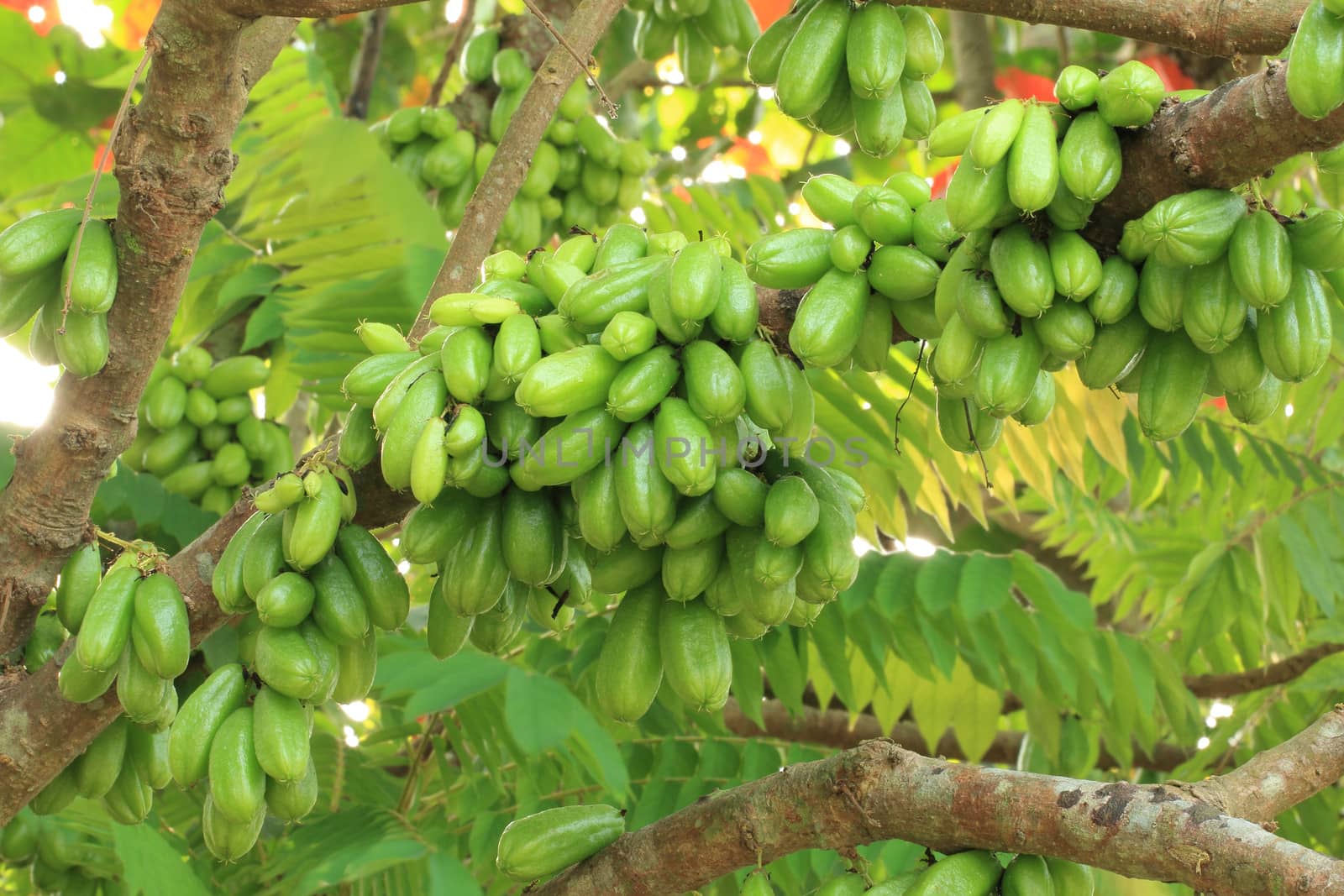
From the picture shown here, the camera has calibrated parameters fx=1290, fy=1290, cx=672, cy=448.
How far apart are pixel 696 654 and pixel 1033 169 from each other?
80 centimetres

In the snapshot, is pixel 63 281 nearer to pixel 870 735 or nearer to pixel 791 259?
pixel 791 259

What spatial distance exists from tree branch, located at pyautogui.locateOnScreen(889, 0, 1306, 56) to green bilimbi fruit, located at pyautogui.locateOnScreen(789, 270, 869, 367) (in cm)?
44

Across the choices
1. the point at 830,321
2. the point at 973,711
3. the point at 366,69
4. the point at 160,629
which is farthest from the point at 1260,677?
the point at 366,69

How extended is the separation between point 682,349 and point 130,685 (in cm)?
96

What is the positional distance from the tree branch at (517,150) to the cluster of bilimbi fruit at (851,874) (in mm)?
1147

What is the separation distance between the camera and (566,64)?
9.19ft

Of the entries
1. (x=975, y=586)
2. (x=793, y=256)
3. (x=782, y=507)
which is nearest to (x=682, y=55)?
(x=975, y=586)

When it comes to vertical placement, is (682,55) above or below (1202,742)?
above

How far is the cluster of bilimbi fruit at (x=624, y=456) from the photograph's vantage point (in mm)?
1706

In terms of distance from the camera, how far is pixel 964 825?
1691 mm

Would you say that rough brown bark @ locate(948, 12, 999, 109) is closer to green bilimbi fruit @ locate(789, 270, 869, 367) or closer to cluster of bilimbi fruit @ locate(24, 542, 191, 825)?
green bilimbi fruit @ locate(789, 270, 869, 367)

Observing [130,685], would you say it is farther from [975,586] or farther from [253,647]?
[975,586]

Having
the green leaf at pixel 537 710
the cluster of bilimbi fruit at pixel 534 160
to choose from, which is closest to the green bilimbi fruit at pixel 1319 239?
the green leaf at pixel 537 710

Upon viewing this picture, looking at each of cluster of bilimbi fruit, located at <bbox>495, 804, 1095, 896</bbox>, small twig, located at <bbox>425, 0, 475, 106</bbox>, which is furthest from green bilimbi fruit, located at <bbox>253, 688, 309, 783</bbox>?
small twig, located at <bbox>425, 0, 475, 106</bbox>
